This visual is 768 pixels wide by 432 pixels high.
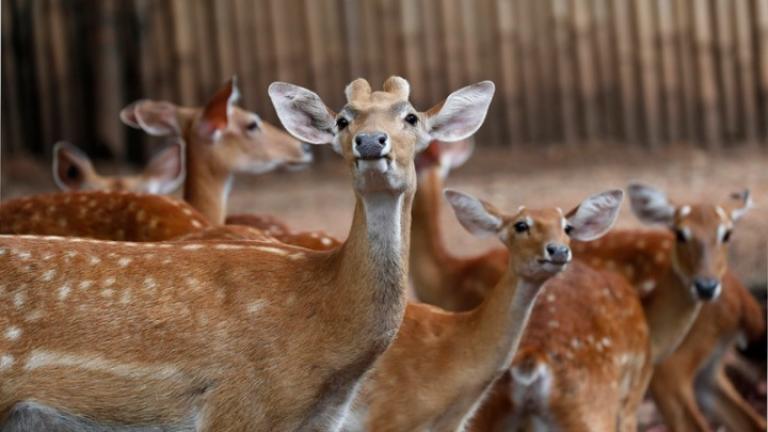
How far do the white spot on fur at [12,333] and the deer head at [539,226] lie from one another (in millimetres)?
2327

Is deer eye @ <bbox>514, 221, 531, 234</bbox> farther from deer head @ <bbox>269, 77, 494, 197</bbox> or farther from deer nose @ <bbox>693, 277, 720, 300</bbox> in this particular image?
deer nose @ <bbox>693, 277, 720, 300</bbox>

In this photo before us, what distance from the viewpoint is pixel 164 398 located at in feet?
17.3

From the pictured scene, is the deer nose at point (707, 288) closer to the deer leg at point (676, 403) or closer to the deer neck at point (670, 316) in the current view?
the deer neck at point (670, 316)

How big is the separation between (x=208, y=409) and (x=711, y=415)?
15.1 ft

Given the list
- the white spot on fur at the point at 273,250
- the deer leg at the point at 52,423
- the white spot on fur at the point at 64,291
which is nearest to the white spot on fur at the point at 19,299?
the white spot on fur at the point at 64,291

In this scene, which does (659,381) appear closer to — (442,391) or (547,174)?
(442,391)

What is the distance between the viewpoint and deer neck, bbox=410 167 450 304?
917cm

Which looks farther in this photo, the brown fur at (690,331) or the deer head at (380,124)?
the brown fur at (690,331)

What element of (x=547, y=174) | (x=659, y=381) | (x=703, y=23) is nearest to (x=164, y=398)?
(x=659, y=381)

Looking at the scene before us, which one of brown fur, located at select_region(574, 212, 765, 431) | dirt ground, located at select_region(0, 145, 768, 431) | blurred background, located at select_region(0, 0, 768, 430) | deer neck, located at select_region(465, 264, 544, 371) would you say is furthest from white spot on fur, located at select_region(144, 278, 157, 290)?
blurred background, located at select_region(0, 0, 768, 430)

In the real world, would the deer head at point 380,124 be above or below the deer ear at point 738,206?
above

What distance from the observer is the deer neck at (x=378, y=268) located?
538cm

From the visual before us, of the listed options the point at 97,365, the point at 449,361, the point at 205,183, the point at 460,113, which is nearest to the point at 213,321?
the point at 97,365

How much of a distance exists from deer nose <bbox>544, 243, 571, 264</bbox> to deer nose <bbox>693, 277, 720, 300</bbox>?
1.64m
